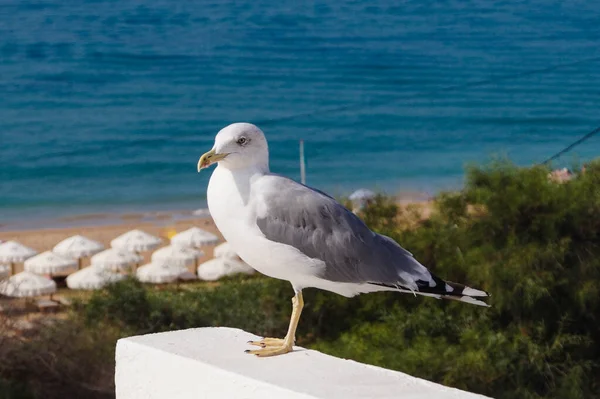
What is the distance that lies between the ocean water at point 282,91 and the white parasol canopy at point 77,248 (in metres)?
10.2

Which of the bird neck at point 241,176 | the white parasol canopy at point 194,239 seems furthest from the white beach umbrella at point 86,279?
the bird neck at point 241,176

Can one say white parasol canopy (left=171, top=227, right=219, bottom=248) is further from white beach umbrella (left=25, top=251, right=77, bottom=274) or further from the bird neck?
the bird neck

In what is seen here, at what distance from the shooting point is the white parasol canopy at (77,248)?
1838 cm

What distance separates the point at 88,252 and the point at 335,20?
39317 millimetres

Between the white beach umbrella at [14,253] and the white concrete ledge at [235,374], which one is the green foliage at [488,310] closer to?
the white concrete ledge at [235,374]

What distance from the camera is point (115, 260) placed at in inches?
692

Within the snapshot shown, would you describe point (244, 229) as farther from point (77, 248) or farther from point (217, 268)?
point (77, 248)

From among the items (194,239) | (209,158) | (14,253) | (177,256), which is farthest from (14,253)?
(209,158)

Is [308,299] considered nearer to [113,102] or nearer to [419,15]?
[113,102]

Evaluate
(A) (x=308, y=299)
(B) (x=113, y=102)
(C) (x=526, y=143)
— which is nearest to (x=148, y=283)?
(A) (x=308, y=299)

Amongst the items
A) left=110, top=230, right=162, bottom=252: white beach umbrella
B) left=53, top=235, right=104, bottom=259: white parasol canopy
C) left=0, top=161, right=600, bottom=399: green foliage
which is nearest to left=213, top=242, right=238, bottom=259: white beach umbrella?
left=110, top=230, right=162, bottom=252: white beach umbrella

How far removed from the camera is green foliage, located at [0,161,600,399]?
305 inches

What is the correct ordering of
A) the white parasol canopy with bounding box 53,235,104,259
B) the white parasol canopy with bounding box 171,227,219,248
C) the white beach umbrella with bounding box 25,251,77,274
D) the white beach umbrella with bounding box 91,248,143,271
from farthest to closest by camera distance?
the white parasol canopy with bounding box 171,227,219,248 < the white parasol canopy with bounding box 53,235,104,259 < the white beach umbrella with bounding box 91,248,143,271 < the white beach umbrella with bounding box 25,251,77,274

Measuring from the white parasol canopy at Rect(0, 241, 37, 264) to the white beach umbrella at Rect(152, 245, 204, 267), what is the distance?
1.99 metres
